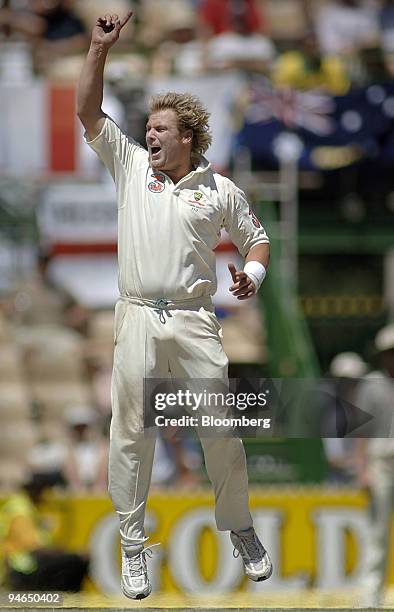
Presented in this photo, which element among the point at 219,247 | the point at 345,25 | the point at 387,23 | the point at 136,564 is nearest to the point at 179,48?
the point at 345,25

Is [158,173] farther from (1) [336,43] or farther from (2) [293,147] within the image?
(1) [336,43]

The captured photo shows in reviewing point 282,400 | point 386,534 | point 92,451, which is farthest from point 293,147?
point 282,400

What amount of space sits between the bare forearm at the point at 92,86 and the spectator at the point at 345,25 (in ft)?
28.2

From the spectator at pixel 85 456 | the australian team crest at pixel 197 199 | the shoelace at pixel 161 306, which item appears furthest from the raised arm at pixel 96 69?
the spectator at pixel 85 456

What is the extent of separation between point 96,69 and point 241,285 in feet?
3.28

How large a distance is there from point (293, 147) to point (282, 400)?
697cm

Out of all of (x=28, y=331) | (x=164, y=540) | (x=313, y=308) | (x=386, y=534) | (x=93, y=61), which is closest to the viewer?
(x=93, y=61)

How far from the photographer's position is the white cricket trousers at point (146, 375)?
562 centimetres

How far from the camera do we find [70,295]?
12359 millimetres

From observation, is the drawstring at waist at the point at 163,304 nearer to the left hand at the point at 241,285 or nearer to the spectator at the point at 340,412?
the left hand at the point at 241,285

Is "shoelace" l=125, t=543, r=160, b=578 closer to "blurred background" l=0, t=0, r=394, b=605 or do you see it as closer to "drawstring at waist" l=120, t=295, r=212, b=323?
"drawstring at waist" l=120, t=295, r=212, b=323

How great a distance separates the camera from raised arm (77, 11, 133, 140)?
5477mm

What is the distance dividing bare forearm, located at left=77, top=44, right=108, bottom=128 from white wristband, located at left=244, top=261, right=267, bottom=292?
2.75 ft

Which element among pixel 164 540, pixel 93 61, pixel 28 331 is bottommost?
pixel 164 540
